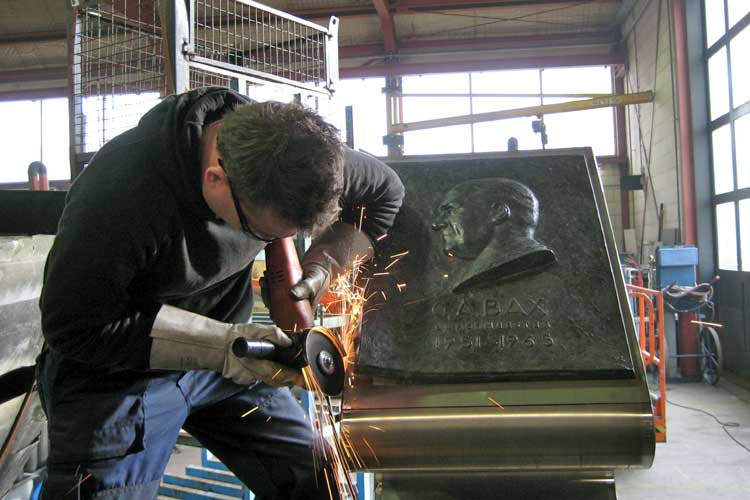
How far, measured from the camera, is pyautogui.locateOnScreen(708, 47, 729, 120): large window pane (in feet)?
18.7

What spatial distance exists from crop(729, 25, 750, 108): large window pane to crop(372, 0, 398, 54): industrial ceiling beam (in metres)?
4.23

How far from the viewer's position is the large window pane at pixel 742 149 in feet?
17.3

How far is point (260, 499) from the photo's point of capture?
5.32 feet

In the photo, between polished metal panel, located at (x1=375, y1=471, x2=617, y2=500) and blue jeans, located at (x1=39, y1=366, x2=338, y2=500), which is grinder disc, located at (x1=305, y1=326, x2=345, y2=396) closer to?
polished metal panel, located at (x1=375, y1=471, x2=617, y2=500)

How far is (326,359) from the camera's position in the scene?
127 centimetres

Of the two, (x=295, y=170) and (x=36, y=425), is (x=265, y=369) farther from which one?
(x=36, y=425)

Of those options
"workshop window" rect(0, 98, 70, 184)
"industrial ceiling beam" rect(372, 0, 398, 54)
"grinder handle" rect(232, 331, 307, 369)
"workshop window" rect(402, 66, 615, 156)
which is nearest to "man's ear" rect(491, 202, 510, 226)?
"grinder handle" rect(232, 331, 307, 369)

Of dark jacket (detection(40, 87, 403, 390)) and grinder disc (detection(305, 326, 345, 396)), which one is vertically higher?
dark jacket (detection(40, 87, 403, 390))

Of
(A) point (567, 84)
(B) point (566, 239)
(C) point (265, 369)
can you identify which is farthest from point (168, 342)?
(A) point (567, 84)

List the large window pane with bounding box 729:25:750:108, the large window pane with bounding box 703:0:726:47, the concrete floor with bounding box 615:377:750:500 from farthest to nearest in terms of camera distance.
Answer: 1. the large window pane with bounding box 703:0:726:47
2. the large window pane with bounding box 729:25:750:108
3. the concrete floor with bounding box 615:377:750:500

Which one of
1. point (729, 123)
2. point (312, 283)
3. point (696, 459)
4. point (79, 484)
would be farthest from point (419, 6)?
point (79, 484)

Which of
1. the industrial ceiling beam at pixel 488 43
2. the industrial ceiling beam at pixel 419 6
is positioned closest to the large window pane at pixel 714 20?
the industrial ceiling beam at pixel 419 6

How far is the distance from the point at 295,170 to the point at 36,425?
1.88m

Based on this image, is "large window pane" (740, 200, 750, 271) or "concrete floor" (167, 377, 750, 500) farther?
"large window pane" (740, 200, 750, 271)
